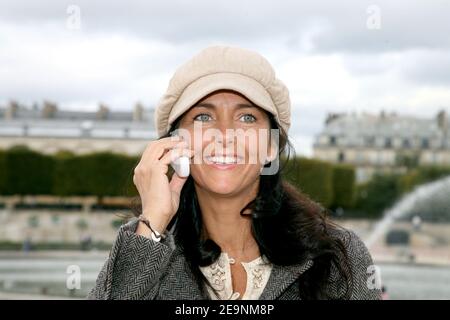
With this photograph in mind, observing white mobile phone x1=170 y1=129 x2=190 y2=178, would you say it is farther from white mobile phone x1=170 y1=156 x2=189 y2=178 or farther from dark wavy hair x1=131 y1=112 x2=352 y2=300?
dark wavy hair x1=131 y1=112 x2=352 y2=300

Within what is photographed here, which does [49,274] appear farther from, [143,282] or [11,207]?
[11,207]

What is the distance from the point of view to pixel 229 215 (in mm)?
2141

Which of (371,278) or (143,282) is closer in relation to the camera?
(143,282)

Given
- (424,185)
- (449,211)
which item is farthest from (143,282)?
(424,185)

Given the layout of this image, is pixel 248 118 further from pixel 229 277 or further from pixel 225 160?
pixel 229 277

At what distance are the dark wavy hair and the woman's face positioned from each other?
0.07 m

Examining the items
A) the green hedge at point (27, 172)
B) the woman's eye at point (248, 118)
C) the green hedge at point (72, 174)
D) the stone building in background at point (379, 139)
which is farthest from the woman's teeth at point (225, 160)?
the stone building in background at point (379, 139)

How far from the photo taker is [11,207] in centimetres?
3797

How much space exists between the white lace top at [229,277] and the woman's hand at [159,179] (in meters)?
0.15

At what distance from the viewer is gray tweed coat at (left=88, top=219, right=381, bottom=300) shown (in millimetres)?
1905

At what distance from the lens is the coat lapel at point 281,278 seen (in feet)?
6.49

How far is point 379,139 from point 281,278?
60.3 m

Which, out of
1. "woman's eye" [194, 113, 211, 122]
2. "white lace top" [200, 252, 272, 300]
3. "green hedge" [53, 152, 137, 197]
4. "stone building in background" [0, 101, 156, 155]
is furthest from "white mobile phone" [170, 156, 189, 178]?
"stone building in background" [0, 101, 156, 155]
